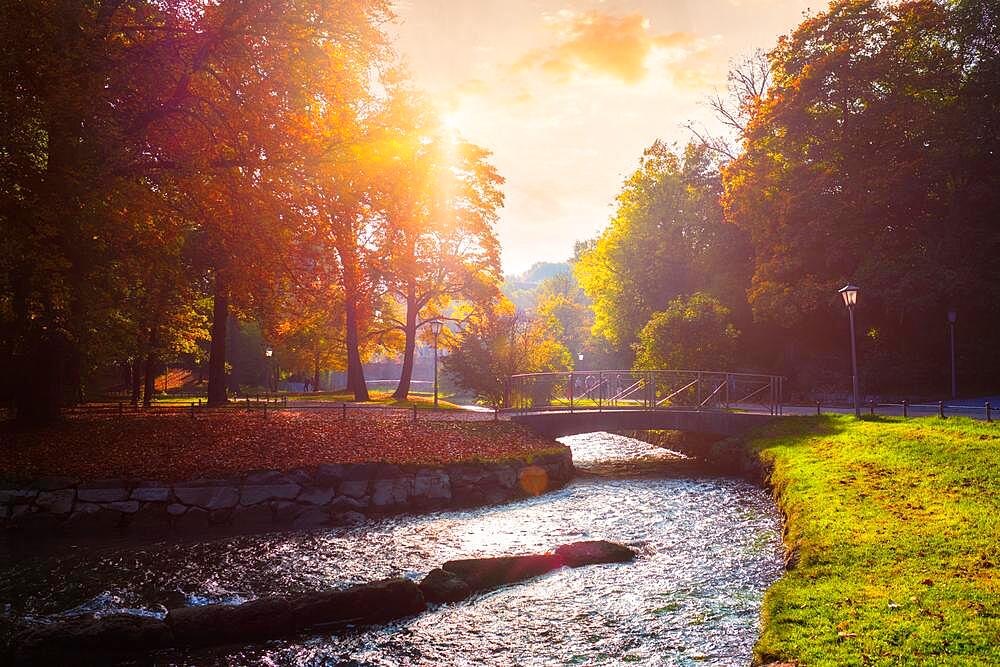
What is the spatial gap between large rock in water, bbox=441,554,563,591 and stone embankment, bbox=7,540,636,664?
0.02 meters

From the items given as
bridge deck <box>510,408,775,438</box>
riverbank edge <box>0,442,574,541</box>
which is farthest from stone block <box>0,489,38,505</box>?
bridge deck <box>510,408,775,438</box>

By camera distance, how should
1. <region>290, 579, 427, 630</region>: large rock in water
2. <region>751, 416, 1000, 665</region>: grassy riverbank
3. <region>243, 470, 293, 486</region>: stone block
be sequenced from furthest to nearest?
<region>243, 470, 293, 486</region>: stone block → <region>290, 579, 427, 630</region>: large rock in water → <region>751, 416, 1000, 665</region>: grassy riverbank

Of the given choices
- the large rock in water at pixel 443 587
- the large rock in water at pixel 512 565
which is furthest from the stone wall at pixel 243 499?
the large rock in water at pixel 443 587

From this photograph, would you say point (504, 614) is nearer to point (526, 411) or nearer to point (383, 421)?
point (383, 421)

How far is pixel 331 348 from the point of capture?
159 ft

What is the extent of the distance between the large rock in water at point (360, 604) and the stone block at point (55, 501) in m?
8.00

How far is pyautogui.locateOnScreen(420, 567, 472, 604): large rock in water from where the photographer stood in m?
9.48

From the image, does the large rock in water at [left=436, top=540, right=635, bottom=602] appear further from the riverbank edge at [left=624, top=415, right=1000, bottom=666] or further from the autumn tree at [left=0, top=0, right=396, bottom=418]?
the autumn tree at [left=0, top=0, right=396, bottom=418]

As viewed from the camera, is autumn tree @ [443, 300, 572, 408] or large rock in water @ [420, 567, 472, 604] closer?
large rock in water @ [420, 567, 472, 604]

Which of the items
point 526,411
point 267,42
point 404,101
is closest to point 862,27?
point 404,101

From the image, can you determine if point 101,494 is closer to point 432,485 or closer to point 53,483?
point 53,483

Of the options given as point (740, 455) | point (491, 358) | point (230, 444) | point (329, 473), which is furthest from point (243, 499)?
point (491, 358)

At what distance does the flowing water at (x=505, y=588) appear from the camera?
770 centimetres

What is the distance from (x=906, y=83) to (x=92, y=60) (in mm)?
34974
